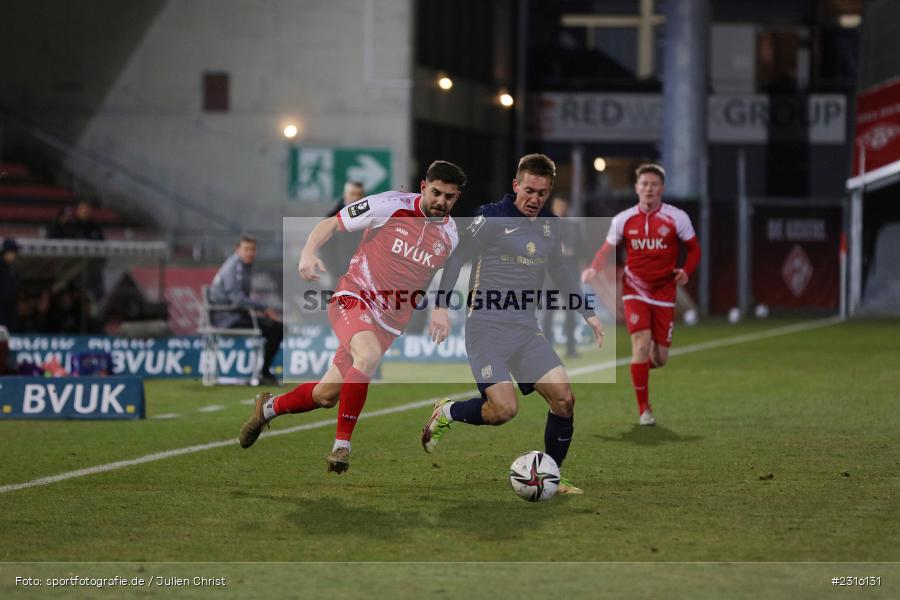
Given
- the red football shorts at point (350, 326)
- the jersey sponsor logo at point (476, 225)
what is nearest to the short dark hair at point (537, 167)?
the jersey sponsor logo at point (476, 225)

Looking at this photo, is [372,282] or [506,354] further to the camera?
[372,282]

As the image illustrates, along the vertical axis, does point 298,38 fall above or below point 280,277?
above

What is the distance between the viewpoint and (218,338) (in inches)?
705

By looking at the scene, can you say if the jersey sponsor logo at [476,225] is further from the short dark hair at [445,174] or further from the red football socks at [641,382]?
the red football socks at [641,382]

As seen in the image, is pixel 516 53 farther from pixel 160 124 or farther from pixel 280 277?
pixel 280 277

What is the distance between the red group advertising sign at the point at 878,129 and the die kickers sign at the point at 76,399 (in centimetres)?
2097

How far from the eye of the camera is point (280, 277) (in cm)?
2731

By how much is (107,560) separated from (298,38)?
93.2 ft

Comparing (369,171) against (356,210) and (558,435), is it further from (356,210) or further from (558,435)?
(558,435)

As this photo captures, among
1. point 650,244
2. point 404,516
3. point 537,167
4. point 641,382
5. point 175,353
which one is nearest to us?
point 404,516

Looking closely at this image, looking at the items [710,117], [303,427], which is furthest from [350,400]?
Result: [710,117]

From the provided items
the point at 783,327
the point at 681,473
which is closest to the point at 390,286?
the point at 681,473

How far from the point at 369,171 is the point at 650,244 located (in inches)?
837

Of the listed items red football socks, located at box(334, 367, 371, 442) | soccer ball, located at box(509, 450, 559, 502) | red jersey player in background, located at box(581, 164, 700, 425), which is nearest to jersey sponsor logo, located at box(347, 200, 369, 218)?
red football socks, located at box(334, 367, 371, 442)
